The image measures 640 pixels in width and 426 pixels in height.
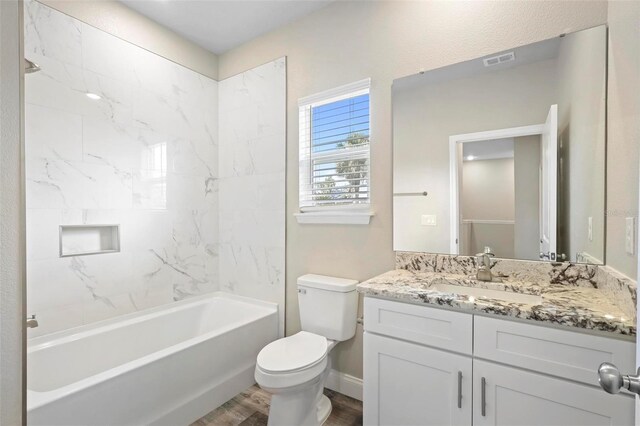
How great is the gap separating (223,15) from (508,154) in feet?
7.22

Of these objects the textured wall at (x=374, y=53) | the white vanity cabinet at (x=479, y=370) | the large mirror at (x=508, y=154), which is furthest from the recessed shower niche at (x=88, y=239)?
the large mirror at (x=508, y=154)

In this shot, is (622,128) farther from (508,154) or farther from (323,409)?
(323,409)

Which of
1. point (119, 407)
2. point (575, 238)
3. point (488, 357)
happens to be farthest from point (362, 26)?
point (119, 407)

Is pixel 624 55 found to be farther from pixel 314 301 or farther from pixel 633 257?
pixel 314 301

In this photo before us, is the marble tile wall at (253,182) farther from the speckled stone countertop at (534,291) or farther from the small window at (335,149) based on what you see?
the speckled stone countertop at (534,291)

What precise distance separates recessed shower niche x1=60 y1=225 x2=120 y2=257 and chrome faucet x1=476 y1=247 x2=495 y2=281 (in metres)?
2.34

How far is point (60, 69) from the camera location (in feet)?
6.36

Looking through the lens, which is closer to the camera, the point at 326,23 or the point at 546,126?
the point at 546,126

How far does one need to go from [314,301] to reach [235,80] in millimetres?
2035

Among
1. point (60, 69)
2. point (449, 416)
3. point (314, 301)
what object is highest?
point (60, 69)

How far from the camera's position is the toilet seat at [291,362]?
1.59 metres

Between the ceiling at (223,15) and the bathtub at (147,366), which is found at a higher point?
the ceiling at (223,15)

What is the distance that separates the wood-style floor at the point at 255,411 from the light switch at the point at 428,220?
1.26m

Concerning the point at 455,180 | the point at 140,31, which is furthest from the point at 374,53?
the point at 140,31
